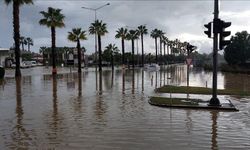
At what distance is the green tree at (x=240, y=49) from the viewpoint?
95.1 m

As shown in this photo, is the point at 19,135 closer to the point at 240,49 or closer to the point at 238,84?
the point at 238,84

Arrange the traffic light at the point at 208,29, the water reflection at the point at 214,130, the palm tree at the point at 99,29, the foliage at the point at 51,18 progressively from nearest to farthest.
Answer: the water reflection at the point at 214,130, the traffic light at the point at 208,29, the foliage at the point at 51,18, the palm tree at the point at 99,29

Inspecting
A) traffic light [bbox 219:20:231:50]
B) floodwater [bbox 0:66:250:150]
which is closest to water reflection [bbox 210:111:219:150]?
floodwater [bbox 0:66:250:150]

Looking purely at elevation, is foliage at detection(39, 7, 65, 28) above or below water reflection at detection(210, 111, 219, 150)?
above

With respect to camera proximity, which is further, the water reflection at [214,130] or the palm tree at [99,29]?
the palm tree at [99,29]

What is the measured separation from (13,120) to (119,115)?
160 inches

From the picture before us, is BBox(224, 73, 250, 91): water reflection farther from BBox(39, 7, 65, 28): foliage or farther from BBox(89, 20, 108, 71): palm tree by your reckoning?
BBox(89, 20, 108, 71): palm tree

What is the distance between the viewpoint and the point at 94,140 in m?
11.6

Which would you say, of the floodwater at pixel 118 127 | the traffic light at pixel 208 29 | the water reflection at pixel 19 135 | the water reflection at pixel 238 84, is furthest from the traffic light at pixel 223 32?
the water reflection at pixel 238 84

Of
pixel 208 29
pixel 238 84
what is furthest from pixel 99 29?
pixel 208 29

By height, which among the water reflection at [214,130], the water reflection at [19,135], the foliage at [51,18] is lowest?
the water reflection at [214,130]

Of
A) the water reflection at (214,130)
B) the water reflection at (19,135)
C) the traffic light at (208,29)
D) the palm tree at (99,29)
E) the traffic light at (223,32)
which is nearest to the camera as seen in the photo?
the water reflection at (19,135)

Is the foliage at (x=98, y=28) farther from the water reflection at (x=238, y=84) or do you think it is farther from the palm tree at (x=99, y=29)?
the water reflection at (x=238, y=84)

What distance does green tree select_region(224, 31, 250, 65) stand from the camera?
312 ft
